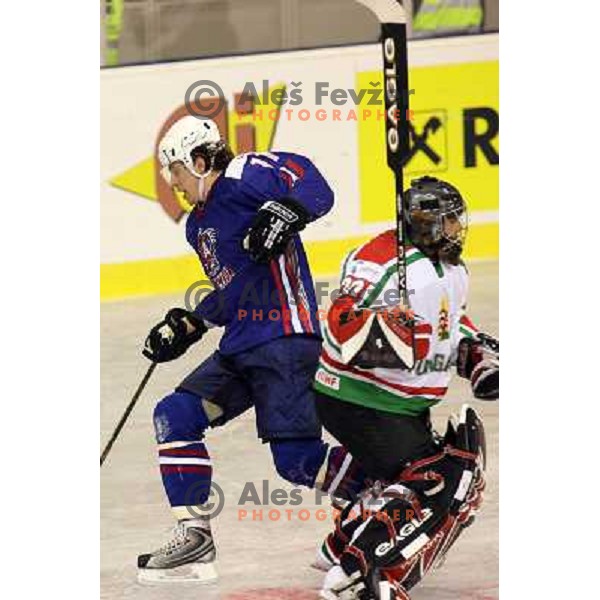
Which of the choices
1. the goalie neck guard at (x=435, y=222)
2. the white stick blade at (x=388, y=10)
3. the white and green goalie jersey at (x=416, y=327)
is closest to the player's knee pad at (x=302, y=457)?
the white and green goalie jersey at (x=416, y=327)

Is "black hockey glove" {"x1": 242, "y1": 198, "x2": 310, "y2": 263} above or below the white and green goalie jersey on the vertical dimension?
above

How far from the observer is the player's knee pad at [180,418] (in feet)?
14.8

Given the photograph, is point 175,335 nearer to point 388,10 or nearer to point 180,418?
point 180,418

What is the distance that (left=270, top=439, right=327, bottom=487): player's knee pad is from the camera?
442cm

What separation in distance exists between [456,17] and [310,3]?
52cm

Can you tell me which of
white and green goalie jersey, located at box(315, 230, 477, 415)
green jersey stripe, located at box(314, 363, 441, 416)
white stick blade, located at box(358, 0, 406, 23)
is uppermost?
white stick blade, located at box(358, 0, 406, 23)

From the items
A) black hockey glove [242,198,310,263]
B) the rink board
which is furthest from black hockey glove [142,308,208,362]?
black hockey glove [242,198,310,263]

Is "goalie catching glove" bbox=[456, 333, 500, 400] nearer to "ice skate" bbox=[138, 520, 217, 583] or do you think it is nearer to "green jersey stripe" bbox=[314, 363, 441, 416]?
"green jersey stripe" bbox=[314, 363, 441, 416]

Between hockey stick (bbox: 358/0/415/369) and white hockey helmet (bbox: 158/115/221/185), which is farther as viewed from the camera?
white hockey helmet (bbox: 158/115/221/185)

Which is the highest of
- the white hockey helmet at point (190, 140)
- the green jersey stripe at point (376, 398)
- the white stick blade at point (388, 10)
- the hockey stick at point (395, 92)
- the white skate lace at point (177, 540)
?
the white stick blade at point (388, 10)

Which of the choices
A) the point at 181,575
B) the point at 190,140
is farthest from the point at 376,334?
the point at 181,575

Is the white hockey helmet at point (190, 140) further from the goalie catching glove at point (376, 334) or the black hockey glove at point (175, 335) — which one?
the goalie catching glove at point (376, 334)

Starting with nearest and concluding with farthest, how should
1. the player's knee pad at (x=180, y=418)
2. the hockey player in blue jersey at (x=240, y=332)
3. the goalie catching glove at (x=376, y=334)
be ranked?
the goalie catching glove at (x=376, y=334)
the hockey player in blue jersey at (x=240, y=332)
the player's knee pad at (x=180, y=418)
